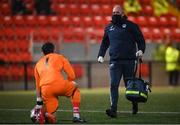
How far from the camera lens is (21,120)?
1341 centimetres

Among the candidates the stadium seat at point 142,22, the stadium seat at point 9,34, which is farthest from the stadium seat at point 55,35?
the stadium seat at point 142,22

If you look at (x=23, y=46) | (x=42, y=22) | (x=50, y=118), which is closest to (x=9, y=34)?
(x=23, y=46)

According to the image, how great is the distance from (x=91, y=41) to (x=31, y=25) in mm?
3284

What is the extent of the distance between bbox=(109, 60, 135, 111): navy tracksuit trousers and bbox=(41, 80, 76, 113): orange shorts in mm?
1691

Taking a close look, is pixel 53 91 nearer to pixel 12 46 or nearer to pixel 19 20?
pixel 12 46

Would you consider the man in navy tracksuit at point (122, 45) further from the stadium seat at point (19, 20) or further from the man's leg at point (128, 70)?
the stadium seat at point (19, 20)

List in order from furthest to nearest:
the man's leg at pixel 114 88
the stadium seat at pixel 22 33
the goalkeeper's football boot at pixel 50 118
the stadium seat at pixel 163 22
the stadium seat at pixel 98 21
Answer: the stadium seat at pixel 163 22 → the stadium seat at pixel 98 21 → the stadium seat at pixel 22 33 → the man's leg at pixel 114 88 → the goalkeeper's football boot at pixel 50 118

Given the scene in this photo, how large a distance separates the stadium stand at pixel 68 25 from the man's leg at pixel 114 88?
15239 millimetres

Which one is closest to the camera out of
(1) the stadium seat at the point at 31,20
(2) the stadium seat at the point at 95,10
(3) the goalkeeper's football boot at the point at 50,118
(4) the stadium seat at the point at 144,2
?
(3) the goalkeeper's football boot at the point at 50,118

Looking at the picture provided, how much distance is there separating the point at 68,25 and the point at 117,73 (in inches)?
744

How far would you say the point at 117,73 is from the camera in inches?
575

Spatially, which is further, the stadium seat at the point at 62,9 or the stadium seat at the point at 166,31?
the stadium seat at the point at 62,9

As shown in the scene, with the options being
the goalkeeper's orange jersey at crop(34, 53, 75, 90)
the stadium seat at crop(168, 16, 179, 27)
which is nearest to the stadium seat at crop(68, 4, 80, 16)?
the stadium seat at crop(168, 16, 179, 27)

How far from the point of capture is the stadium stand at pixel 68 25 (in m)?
31.2
